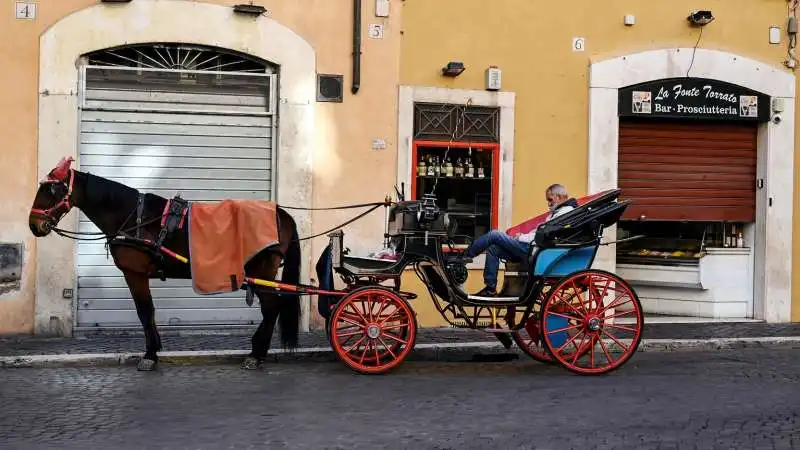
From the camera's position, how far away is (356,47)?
464 inches

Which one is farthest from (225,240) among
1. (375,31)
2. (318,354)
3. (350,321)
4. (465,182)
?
(465,182)

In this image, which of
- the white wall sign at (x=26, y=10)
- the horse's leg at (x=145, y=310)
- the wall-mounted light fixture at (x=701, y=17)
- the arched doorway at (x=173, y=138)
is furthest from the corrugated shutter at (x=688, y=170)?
the white wall sign at (x=26, y=10)

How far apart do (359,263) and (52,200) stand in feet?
8.82

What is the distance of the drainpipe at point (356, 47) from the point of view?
1180 cm

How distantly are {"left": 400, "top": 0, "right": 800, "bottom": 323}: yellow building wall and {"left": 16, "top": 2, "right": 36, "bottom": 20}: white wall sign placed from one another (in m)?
4.14

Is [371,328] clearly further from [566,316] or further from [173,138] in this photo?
[173,138]

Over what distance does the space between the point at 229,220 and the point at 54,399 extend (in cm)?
218

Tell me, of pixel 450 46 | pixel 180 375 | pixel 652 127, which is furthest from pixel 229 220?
pixel 652 127

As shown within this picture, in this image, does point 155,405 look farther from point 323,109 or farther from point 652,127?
point 652,127

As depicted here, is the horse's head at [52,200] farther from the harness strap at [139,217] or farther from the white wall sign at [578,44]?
the white wall sign at [578,44]

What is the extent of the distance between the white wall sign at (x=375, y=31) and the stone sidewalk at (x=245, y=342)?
347 cm

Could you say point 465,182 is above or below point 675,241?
above

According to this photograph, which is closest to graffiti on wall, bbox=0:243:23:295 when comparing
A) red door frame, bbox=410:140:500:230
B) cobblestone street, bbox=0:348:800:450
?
cobblestone street, bbox=0:348:800:450

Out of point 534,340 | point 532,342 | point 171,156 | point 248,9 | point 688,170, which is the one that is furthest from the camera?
point 688,170
